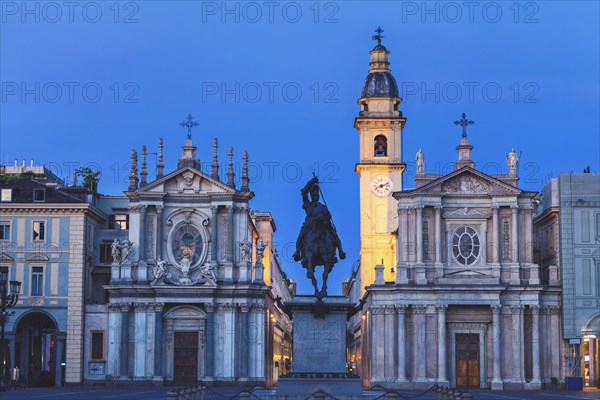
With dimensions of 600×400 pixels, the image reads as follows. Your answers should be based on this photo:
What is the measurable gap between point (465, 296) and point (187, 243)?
20.0 m

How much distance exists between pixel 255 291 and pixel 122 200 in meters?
14.6

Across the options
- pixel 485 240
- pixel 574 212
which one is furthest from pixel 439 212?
pixel 574 212

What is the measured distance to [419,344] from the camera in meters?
80.6

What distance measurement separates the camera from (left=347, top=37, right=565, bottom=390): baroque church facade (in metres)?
80.6

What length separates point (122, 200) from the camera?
90188mm

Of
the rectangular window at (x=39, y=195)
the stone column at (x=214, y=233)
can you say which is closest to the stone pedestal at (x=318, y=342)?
the stone column at (x=214, y=233)

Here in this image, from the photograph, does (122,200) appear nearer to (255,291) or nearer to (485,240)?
(255,291)

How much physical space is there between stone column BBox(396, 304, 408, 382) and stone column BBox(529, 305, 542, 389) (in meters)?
8.80

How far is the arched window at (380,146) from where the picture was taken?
9394 cm

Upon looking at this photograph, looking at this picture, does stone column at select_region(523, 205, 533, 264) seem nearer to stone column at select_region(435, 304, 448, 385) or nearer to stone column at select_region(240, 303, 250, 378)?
stone column at select_region(435, 304, 448, 385)

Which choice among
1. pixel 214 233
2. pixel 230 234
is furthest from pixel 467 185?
pixel 214 233

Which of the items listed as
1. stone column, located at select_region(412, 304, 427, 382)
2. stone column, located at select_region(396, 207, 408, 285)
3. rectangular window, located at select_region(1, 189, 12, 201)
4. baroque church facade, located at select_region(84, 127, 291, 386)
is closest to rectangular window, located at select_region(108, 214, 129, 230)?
baroque church facade, located at select_region(84, 127, 291, 386)

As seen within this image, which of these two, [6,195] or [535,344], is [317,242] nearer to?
[535,344]

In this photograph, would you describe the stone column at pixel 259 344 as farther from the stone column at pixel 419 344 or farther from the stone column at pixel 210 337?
the stone column at pixel 419 344
